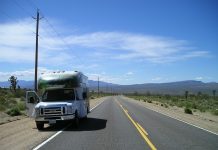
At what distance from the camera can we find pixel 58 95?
20.8 m

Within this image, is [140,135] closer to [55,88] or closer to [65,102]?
[65,102]

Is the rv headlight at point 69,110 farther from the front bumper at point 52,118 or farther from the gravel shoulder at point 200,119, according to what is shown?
the gravel shoulder at point 200,119

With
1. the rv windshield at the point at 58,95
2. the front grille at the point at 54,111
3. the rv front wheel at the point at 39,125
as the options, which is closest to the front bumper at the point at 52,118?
the front grille at the point at 54,111

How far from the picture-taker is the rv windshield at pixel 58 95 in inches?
813

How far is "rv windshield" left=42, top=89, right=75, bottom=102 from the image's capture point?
67.7 ft

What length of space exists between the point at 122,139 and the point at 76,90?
7.32m

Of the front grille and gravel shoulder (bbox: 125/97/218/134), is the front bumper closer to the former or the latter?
the front grille

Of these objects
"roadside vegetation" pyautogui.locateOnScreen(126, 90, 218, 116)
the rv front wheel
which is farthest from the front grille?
"roadside vegetation" pyautogui.locateOnScreen(126, 90, 218, 116)

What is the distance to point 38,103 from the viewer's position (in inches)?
776

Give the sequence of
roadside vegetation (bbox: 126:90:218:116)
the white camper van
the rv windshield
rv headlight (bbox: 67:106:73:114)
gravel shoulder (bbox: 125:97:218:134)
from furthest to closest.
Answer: roadside vegetation (bbox: 126:90:218:116), gravel shoulder (bbox: 125:97:218:134), the rv windshield, the white camper van, rv headlight (bbox: 67:106:73:114)

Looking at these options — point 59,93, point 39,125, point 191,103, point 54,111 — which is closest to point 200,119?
point 59,93

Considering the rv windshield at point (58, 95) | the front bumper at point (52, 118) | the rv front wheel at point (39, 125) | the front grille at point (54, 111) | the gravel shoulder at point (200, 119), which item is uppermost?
the rv windshield at point (58, 95)

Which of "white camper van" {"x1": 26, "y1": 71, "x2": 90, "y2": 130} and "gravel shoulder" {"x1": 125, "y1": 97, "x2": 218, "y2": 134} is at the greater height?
"white camper van" {"x1": 26, "y1": 71, "x2": 90, "y2": 130}

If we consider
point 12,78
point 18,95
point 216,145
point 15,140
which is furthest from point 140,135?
point 12,78
